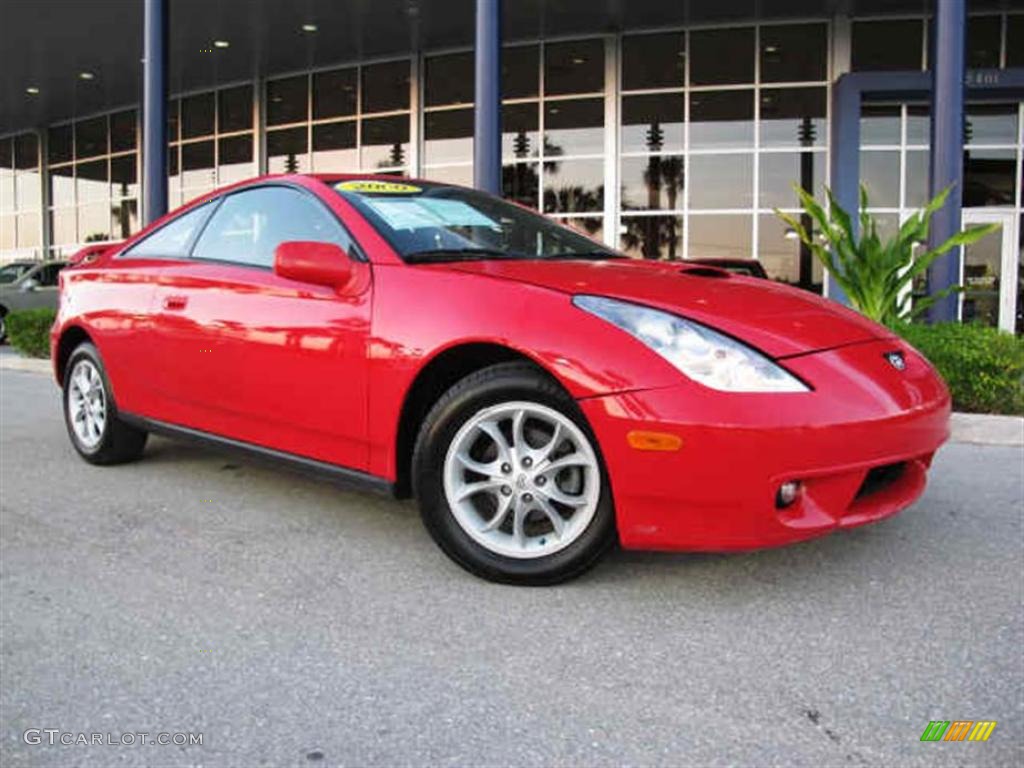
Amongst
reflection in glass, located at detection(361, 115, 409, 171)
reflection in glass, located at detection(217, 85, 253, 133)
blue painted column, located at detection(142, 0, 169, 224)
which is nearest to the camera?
blue painted column, located at detection(142, 0, 169, 224)

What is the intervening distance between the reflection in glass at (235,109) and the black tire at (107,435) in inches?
680

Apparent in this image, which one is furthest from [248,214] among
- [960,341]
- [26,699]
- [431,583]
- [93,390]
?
[960,341]

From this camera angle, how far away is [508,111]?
17938 millimetres

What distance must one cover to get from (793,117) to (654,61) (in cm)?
266

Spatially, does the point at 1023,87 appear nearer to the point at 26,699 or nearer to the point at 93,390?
the point at 93,390

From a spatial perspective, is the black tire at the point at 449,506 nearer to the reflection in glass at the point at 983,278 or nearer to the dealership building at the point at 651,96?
the dealership building at the point at 651,96

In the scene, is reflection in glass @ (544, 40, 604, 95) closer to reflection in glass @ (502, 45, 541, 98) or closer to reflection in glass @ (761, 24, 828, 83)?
reflection in glass @ (502, 45, 541, 98)

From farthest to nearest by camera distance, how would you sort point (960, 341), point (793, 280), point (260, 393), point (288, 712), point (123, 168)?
point (123, 168) → point (793, 280) → point (960, 341) → point (260, 393) → point (288, 712)

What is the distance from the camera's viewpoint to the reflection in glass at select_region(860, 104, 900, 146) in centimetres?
1552

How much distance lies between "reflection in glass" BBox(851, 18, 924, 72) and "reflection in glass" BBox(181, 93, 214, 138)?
14.3 m

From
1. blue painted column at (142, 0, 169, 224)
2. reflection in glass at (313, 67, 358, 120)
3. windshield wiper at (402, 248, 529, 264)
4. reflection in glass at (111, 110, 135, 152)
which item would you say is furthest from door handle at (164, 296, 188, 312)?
reflection in glass at (111, 110, 135, 152)

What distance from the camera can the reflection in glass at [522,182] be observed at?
17.7m

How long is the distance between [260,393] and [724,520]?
6.42 feet

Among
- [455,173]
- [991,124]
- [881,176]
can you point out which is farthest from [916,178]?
[455,173]
